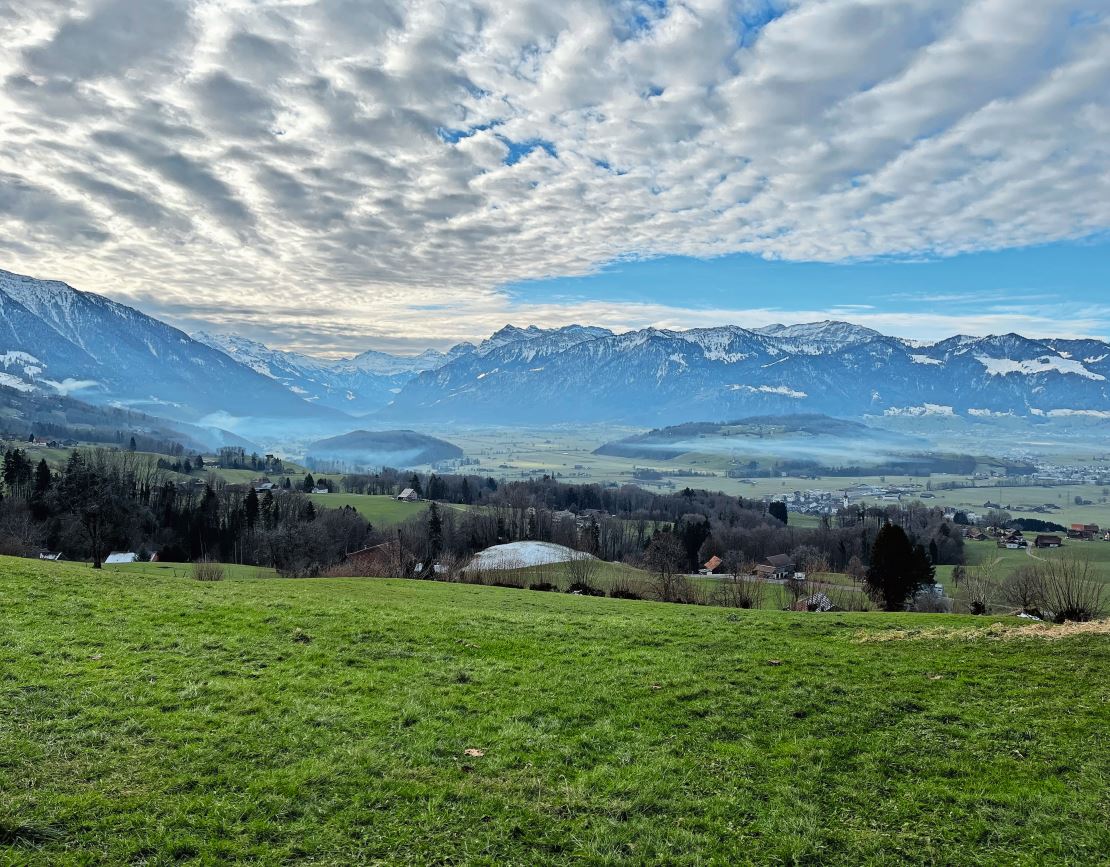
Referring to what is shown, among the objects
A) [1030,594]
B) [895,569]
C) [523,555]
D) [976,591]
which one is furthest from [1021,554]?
[523,555]

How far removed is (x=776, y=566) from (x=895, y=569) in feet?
177

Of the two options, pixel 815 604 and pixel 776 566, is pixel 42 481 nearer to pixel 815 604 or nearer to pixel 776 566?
pixel 815 604

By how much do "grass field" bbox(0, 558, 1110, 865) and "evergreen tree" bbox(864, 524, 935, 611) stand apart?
108 ft

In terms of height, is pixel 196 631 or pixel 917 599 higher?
pixel 196 631

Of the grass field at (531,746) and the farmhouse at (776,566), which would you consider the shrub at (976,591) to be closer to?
the farmhouse at (776,566)

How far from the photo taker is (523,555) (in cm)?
8681

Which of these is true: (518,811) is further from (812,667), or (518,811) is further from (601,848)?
(812,667)

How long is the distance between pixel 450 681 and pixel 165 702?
5.31 metres

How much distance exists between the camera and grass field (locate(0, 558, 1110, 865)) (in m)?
8.02

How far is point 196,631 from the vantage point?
1692 centimetres

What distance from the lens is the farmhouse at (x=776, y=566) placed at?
90312 mm

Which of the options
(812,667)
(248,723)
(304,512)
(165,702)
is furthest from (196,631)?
(304,512)

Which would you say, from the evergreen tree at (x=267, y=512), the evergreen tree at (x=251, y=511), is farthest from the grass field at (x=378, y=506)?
the evergreen tree at (x=251, y=511)

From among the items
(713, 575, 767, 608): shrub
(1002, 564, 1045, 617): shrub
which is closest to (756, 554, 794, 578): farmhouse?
(713, 575, 767, 608): shrub
